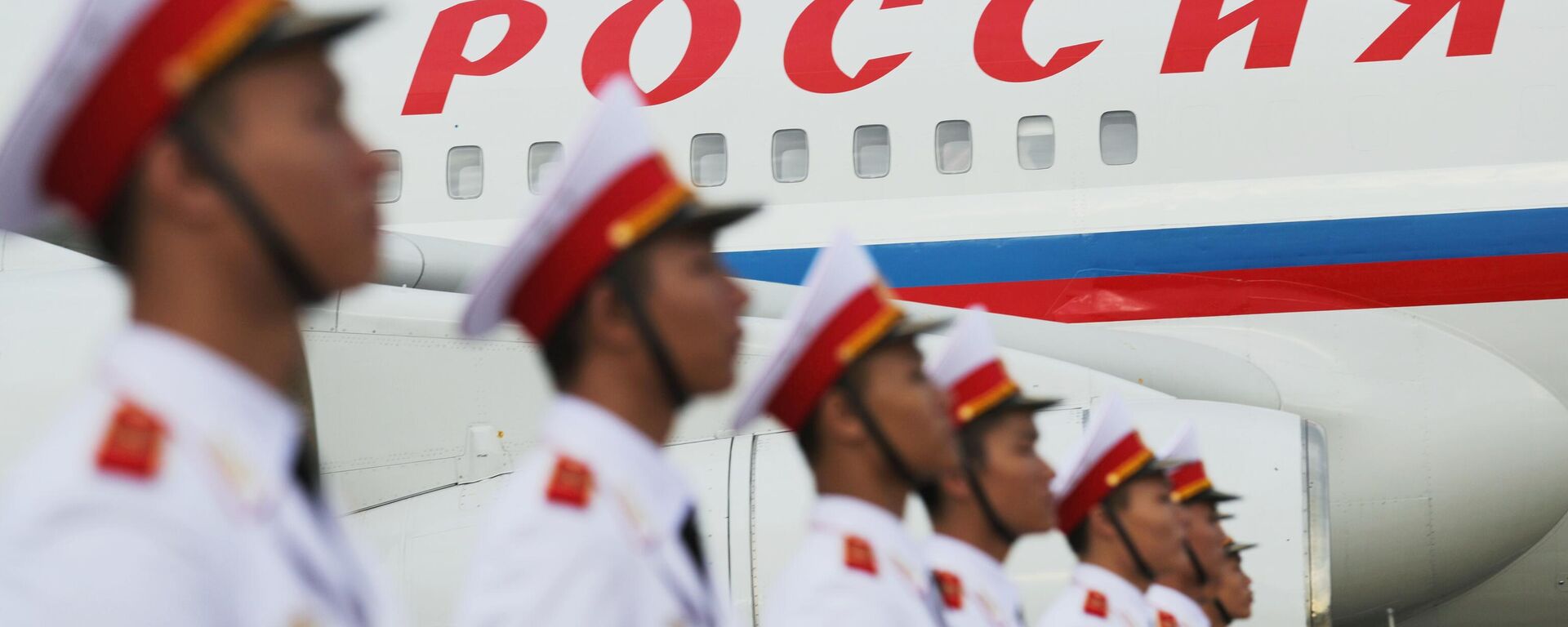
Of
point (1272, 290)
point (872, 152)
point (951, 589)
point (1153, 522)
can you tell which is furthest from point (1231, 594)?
point (872, 152)

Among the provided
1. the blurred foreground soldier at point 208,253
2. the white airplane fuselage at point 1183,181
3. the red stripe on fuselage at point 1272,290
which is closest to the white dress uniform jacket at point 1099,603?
the blurred foreground soldier at point 208,253

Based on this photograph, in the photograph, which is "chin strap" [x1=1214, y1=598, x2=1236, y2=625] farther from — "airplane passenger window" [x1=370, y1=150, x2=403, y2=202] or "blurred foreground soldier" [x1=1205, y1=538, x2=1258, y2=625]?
"airplane passenger window" [x1=370, y1=150, x2=403, y2=202]

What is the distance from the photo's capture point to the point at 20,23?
801 cm

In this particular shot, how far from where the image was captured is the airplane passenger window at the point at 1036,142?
6918 mm

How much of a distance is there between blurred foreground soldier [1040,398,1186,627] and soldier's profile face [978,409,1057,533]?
21.0 inches

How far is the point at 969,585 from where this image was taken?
7.77ft

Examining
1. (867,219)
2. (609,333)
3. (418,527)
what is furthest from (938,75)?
(609,333)

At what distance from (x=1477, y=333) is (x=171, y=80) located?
6268mm

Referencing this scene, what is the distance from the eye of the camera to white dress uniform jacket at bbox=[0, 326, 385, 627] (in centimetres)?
96

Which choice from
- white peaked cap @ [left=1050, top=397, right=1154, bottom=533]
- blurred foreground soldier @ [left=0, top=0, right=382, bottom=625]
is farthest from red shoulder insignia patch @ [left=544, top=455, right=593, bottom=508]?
white peaked cap @ [left=1050, top=397, right=1154, bottom=533]

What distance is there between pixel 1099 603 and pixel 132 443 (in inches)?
85.1

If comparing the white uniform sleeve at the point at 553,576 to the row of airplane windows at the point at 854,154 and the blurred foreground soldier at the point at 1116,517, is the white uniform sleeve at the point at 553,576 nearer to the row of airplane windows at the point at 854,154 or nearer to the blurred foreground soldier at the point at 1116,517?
the blurred foreground soldier at the point at 1116,517

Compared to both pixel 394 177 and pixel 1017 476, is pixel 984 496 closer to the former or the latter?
pixel 1017 476

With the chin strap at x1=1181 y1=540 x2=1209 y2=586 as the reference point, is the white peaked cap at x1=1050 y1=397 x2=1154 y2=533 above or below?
above
